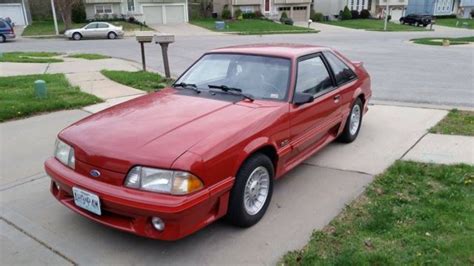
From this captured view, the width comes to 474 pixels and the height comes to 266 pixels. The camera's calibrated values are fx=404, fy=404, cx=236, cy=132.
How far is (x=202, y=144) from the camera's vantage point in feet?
9.75

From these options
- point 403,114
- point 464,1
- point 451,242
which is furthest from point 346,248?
point 464,1

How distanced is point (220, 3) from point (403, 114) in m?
40.6

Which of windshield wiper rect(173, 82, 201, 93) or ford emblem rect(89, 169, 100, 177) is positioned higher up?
windshield wiper rect(173, 82, 201, 93)

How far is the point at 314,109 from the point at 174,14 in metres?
39.0

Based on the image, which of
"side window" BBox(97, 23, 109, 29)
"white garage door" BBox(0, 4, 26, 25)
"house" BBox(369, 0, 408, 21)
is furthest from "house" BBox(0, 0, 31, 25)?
"house" BBox(369, 0, 408, 21)

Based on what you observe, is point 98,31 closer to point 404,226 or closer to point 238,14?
point 238,14

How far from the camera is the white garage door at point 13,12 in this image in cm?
3509

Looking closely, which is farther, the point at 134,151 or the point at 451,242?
the point at 451,242

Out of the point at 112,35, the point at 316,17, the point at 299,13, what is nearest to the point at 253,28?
the point at 112,35

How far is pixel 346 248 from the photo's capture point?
3.07m

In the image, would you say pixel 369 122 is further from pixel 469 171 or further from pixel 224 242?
pixel 224 242

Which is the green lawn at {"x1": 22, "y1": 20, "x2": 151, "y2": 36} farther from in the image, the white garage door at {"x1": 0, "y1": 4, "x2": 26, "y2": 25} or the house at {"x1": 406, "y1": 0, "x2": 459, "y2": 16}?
the house at {"x1": 406, "y1": 0, "x2": 459, "y2": 16}

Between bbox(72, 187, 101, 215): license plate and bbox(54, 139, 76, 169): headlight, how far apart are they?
0.25 meters

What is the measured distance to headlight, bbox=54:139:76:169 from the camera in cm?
322
